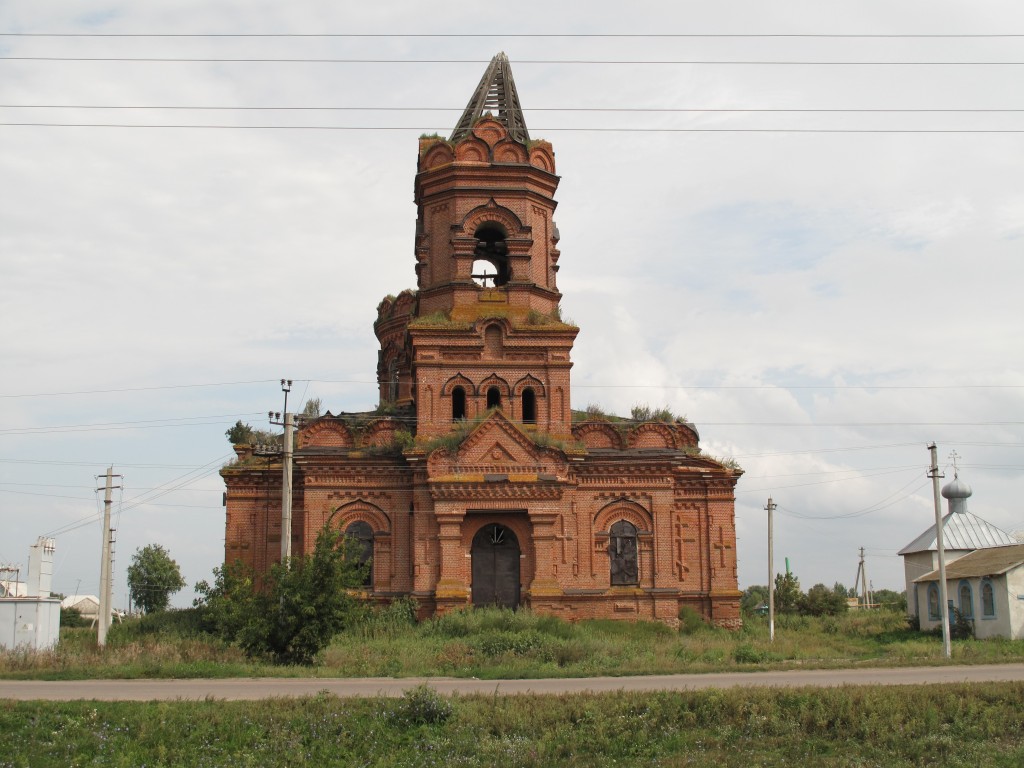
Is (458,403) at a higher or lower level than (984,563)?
higher

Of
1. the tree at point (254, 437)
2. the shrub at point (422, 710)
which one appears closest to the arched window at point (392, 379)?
the tree at point (254, 437)

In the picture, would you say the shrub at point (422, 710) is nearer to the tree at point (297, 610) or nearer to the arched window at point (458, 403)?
the tree at point (297, 610)

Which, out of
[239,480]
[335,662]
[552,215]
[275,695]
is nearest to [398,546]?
[239,480]

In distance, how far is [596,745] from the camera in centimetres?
1742

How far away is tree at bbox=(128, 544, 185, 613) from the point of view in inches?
2862

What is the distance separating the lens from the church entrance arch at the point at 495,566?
33.0m

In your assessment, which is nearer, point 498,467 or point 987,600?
point 498,467

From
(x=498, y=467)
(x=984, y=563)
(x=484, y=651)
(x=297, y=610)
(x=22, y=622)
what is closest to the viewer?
(x=297, y=610)

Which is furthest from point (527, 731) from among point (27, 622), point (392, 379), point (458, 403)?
point (392, 379)

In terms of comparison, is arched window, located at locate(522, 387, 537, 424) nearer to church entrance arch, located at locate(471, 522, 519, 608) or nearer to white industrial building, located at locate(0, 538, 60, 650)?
church entrance arch, located at locate(471, 522, 519, 608)

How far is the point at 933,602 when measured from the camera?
4225 centimetres

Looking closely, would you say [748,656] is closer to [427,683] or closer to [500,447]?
[427,683]

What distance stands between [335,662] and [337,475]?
402 inches

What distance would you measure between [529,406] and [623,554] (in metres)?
5.44
